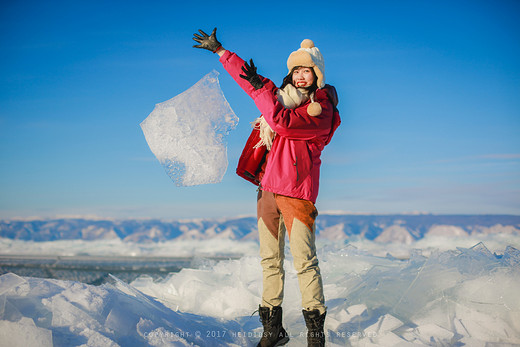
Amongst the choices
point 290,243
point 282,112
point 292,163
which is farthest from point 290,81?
point 290,243

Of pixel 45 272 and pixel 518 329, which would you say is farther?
pixel 45 272

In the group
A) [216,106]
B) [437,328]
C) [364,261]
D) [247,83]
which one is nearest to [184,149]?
[216,106]

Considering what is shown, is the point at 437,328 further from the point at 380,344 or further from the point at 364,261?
the point at 364,261

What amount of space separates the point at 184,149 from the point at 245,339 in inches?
51.1

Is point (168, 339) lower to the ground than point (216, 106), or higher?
lower

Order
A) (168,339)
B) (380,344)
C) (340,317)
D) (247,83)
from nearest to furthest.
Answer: (168,339) → (247,83) → (380,344) → (340,317)

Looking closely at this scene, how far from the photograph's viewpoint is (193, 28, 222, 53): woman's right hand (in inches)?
87.5

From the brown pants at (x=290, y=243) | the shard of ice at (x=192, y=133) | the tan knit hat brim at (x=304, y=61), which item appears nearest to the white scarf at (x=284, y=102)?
the tan knit hat brim at (x=304, y=61)

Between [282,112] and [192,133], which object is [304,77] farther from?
[192,133]

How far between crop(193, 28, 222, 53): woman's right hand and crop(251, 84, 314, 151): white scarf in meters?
0.48

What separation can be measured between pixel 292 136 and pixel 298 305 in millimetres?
1617

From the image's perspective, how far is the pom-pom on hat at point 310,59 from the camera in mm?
2205

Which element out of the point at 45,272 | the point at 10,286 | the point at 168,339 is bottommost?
the point at 45,272

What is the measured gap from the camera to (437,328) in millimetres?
2449
